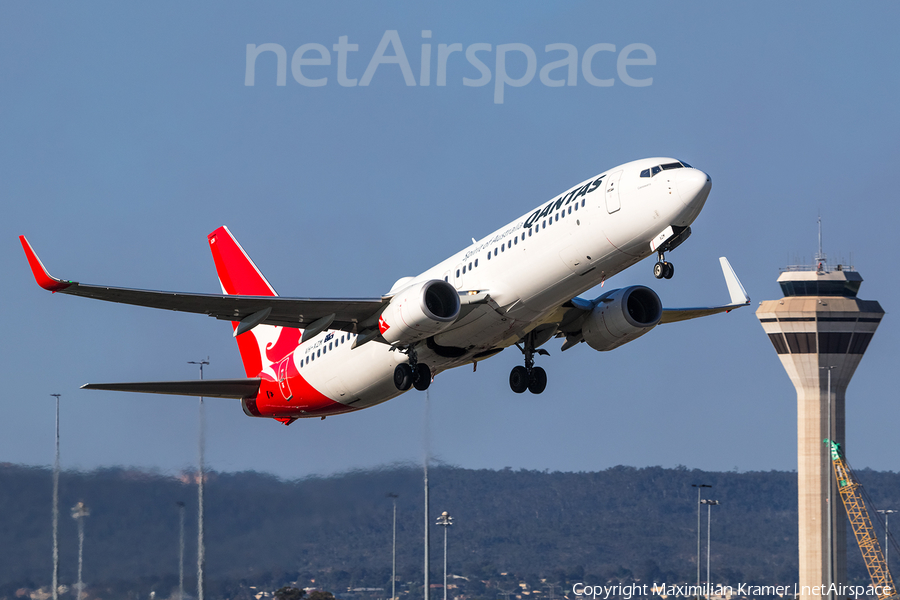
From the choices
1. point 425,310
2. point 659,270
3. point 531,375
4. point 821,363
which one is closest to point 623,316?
point 531,375

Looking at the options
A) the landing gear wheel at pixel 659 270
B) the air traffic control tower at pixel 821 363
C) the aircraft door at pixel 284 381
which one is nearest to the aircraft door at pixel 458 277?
the landing gear wheel at pixel 659 270

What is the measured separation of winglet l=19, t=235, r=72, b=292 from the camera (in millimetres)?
31405

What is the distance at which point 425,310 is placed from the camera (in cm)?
3369

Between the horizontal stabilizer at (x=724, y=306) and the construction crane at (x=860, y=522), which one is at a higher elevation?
the horizontal stabilizer at (x=724, y=306)

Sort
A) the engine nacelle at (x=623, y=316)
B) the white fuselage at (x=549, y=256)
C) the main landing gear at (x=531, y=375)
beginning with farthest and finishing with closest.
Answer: the main landing gear at (x=531, y=375)
the engine nacelle at (x=623, y=316)
the white fuselage at (x=549, y=256)

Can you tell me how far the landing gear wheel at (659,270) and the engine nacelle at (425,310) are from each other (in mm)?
5648

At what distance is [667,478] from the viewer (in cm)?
10600

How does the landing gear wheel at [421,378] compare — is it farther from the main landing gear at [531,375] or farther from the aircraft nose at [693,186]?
the aircraft nose at [693,186]

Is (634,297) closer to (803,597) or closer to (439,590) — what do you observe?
(439,590)

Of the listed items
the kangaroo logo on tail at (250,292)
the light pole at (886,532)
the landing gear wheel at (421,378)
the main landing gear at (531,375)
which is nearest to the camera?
the landing gear wheel at (421,378)

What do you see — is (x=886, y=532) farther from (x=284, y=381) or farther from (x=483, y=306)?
(x=483, y=306)

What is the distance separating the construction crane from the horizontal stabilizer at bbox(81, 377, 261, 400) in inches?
3410

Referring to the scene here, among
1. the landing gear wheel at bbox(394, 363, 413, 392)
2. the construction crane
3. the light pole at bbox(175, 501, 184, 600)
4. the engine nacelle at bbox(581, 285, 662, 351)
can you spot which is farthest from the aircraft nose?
the construction crane

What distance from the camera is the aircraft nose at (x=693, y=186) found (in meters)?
30.8
